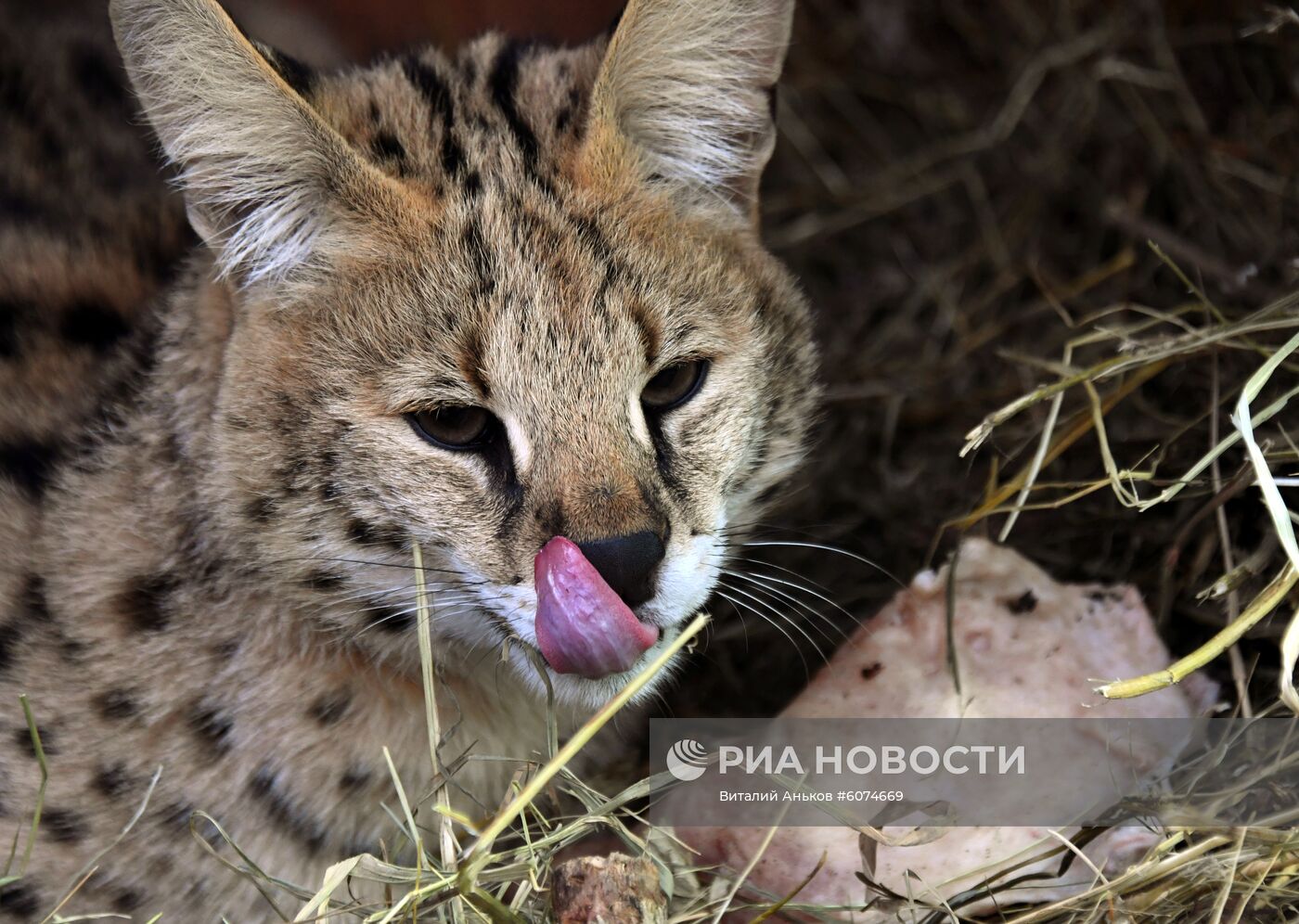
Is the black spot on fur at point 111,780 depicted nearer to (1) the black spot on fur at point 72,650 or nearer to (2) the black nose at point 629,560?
(1) the black spot on fur at point 72,650

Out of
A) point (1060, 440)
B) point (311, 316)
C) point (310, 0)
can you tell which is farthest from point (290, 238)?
point (310, 0)

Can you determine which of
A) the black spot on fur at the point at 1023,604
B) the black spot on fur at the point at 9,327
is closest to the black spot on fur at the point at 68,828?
the black spot on fur at the point at 9,327

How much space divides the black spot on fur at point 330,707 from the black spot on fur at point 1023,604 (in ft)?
4.41

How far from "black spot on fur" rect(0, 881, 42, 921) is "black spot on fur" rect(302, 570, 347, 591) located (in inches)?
A: 32.0

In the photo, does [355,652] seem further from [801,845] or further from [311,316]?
[801,845]

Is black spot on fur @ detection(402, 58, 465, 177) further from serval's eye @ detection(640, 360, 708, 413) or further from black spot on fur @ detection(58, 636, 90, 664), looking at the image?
black spot on fur @ detection(58, 636, 90, 664)

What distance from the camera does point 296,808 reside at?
2650 mm

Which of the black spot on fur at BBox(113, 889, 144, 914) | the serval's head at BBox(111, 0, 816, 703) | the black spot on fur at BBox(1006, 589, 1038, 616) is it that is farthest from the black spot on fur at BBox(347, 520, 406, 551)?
the black spot on fur at BBox(1006, 589, 1038, 616)

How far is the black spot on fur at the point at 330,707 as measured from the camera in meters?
2.64

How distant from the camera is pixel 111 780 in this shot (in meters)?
2.66

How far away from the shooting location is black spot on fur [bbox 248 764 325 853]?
2.65 metres

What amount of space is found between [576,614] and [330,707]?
0.72 meters

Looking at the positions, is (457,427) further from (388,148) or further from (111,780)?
(111,780)

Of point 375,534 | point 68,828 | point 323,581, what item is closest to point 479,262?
point 375,534
